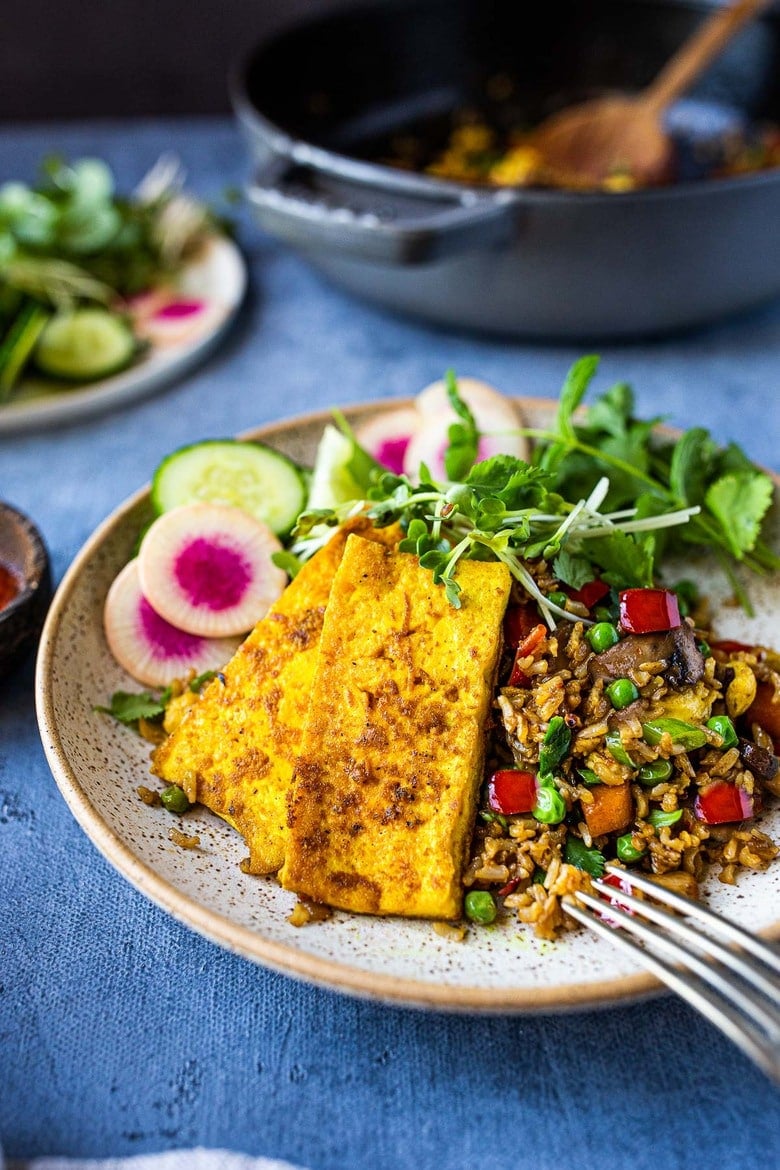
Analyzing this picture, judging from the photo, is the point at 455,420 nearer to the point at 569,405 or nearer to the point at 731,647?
the point at 569,405

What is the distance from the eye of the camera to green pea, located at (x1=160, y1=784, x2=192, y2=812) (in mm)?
2740

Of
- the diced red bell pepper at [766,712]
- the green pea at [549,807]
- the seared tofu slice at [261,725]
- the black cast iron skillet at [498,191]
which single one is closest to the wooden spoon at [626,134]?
the black cast iron skillet at [498,191]

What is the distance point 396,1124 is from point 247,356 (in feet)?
12.7

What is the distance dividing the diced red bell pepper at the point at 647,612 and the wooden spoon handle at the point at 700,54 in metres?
3.86

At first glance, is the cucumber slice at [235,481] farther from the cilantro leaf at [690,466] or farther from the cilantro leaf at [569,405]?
the cilantro leaf at [690,466]

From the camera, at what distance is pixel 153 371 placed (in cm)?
495

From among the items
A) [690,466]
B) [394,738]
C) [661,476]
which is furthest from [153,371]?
[394,738]

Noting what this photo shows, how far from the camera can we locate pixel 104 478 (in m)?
4.51

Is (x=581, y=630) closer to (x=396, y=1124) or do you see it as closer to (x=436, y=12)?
(x=396, y=1124)

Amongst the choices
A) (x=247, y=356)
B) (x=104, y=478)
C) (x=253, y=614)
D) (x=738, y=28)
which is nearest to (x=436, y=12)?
→ (x=738, y=28)

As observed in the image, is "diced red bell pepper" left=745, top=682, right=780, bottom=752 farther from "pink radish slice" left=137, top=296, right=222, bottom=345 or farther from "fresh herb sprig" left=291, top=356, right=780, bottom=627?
"pink radish slice" left=137, top=296, right=222, bottom=345

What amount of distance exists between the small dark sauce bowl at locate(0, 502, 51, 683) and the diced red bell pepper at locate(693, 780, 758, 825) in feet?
6.59

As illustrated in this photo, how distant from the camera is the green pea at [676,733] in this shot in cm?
265

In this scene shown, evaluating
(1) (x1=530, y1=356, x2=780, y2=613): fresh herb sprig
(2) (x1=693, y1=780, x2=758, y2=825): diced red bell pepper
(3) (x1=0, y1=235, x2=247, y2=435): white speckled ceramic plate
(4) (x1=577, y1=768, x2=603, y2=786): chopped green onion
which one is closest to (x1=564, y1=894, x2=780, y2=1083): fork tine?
(4) (x1=577, y1=768, x2=603, y2=786): chopped green onion
